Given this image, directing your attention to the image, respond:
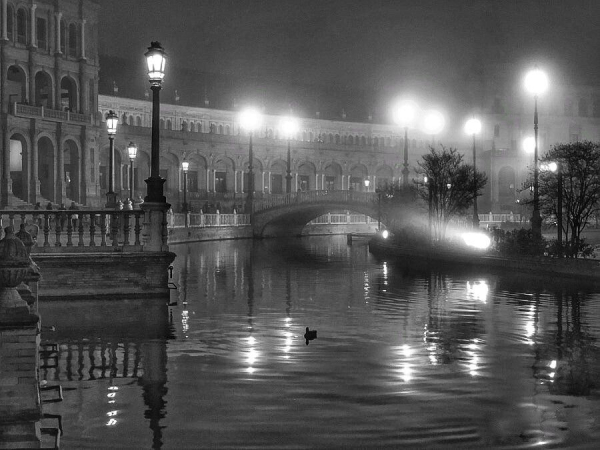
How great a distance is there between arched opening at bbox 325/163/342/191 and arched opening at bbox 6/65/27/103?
43934 mm

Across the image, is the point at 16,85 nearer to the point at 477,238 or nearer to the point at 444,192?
the point at 444,192

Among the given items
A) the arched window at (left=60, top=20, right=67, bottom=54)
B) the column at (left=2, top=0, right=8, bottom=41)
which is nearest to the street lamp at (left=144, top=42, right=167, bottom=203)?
the column at (left=2, top=0, right=8, bottom=41)

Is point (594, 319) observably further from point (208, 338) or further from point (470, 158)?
point (470, 158)

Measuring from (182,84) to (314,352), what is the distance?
92.3 metres

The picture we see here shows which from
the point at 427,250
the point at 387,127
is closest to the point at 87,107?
the point at 427,250

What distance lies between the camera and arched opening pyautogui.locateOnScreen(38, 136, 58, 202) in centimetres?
6781

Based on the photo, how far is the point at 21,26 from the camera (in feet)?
219

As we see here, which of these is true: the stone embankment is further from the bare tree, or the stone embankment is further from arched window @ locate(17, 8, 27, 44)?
arched window @ locate(17, 8, 27, 44)

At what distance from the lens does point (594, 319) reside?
1739cm

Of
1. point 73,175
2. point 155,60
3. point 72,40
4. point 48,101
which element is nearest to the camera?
point 155,60

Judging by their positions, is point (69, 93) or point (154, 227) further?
point (69, 93)

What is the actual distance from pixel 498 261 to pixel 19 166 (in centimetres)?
4845

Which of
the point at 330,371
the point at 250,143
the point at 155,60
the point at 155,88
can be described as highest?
the point at 250,143

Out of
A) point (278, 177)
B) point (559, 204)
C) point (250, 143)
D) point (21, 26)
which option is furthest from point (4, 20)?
point (559, 204)
